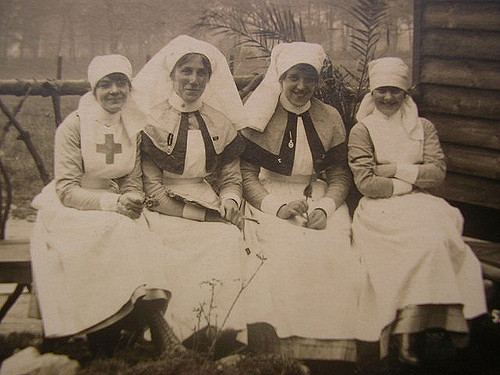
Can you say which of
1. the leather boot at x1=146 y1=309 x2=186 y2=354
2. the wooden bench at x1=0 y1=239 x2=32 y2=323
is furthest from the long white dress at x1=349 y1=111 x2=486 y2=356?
the wooden bench at x1=0 y1=239 x2=32 y2=323

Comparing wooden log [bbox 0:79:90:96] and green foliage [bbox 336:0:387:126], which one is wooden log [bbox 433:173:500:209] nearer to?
green foliage [bbox 336:0:387:126]

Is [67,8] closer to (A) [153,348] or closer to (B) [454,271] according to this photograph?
(A) [153,348]

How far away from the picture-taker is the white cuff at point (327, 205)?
2752 millimetres

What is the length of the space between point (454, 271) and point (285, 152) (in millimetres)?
1025

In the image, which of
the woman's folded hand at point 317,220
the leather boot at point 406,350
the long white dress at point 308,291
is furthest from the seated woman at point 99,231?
the leather boot at point 406,350

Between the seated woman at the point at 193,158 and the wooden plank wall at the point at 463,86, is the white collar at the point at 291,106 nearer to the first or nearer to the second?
the seated woman at the point at 193,158

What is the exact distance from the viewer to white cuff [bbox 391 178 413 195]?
2.70 metres

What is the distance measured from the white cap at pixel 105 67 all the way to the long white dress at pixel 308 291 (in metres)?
1.02

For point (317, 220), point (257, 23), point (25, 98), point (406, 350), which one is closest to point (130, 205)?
point (25, 98)

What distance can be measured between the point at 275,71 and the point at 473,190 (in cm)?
145

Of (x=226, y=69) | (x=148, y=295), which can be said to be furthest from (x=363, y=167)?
(x=148, y=295)

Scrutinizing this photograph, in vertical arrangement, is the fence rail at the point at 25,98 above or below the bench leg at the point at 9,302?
above

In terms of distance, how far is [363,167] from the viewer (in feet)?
8.96

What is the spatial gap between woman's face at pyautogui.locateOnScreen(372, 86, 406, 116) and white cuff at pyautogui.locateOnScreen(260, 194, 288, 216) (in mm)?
697
